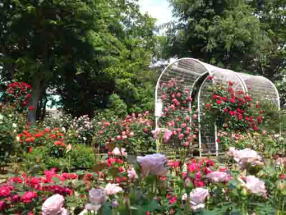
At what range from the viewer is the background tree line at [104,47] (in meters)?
10.9

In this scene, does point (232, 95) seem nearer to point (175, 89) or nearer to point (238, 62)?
point (175, 89)

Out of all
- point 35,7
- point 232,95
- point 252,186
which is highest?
point 35,7

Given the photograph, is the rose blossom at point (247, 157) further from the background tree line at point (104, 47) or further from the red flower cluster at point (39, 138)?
the background tree line at point (104, 47)

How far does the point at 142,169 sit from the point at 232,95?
19.6 ft

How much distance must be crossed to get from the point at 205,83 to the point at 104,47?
16.3ft

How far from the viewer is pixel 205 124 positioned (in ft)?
24.6

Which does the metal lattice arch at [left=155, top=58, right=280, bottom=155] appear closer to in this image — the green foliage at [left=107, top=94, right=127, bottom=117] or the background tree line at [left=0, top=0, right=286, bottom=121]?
the background tree line at [left=0, top=0, right=286, bottom=121]

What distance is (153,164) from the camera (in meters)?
0.94

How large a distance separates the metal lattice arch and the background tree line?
3.32 metres

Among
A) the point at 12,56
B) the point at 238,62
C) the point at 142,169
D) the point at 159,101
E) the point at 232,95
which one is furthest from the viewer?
the point at 238,62

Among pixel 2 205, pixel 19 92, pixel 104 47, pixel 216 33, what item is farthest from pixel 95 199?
pixel 216 33

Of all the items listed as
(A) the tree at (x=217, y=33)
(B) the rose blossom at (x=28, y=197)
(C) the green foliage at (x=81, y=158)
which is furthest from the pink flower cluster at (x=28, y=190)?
(A) the tree at (x=217, y=33)

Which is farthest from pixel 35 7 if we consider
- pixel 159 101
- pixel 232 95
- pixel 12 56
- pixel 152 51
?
pixel 152 51

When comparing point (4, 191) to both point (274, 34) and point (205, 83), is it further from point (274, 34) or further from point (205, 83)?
point (274, 34)
